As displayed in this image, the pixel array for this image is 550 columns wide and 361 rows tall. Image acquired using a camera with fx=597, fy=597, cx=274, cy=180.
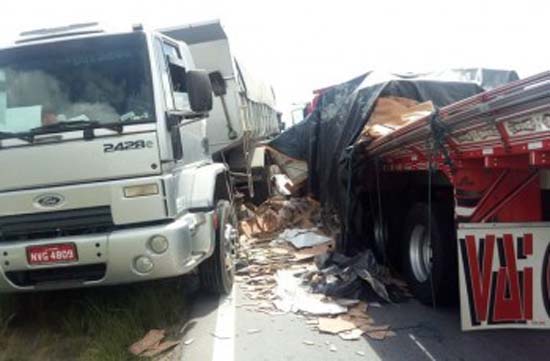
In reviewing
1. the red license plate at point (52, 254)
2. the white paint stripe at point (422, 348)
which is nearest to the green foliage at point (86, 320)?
the red license plate at point (52, 254)

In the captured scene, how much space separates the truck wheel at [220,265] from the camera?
5.97 metres

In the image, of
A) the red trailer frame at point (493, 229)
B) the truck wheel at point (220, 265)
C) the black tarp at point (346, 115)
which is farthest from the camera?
the black tarp at point (346, 115)

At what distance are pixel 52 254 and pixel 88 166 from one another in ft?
2.49

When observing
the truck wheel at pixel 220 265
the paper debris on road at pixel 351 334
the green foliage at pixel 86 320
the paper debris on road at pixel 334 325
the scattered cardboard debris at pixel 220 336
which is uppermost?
the truck wheel at pixel 220 265

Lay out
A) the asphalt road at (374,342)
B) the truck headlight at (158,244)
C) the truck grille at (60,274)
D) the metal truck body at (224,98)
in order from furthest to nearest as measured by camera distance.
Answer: the metal truck body at (224,98), the truck grille at (60,274), the truck headlight at (158,244), the asphalt road at (374,342)

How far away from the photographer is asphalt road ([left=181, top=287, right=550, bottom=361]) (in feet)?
14.2

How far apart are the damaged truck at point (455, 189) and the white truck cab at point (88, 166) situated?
2133mm

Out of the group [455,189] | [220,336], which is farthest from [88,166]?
[455,189]

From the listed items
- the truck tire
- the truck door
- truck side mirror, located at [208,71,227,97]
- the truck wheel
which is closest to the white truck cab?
the truck door

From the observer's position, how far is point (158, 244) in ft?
15.8

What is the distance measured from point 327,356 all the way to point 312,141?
4.94 meters

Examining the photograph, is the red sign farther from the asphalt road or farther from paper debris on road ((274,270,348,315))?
paper debris on road ((274,270,348,315))

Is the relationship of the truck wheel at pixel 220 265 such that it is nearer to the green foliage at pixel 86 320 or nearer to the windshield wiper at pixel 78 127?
the green foliage at pixel 86 320

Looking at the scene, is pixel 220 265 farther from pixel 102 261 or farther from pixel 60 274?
pixel 60 274
